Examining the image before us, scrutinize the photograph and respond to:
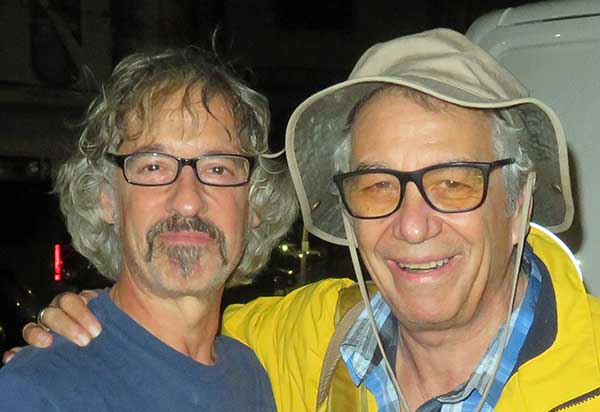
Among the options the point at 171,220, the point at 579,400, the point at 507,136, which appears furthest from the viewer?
the point at 171,220

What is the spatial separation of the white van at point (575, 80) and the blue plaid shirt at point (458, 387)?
28cm

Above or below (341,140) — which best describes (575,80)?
above

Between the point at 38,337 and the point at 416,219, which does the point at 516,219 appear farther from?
the point at 38,337

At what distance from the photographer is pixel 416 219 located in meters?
2.28

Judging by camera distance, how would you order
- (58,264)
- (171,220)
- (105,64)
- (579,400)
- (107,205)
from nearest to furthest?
1. (579,400)
2. (171,220)
3. (107,205)
4. (58,264)
5. (105,64)

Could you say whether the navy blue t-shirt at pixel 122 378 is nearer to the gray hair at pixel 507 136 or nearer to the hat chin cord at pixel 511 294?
the hat chin cord at pixel 511 294

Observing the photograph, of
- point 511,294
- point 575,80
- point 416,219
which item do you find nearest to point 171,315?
point 416,219

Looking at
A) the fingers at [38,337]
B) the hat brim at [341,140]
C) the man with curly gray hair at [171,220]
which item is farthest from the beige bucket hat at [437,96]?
the fingers at [38,337]

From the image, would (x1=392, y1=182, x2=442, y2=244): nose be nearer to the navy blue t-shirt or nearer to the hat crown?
the hat crown

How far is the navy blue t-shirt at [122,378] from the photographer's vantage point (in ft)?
7.13

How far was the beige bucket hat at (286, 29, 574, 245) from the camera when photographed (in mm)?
2244

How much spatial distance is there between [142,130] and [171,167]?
0.16 m

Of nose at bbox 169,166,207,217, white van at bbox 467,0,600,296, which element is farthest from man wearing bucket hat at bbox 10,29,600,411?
nose at bbox 169,166,207,217

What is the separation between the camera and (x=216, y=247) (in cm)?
264
